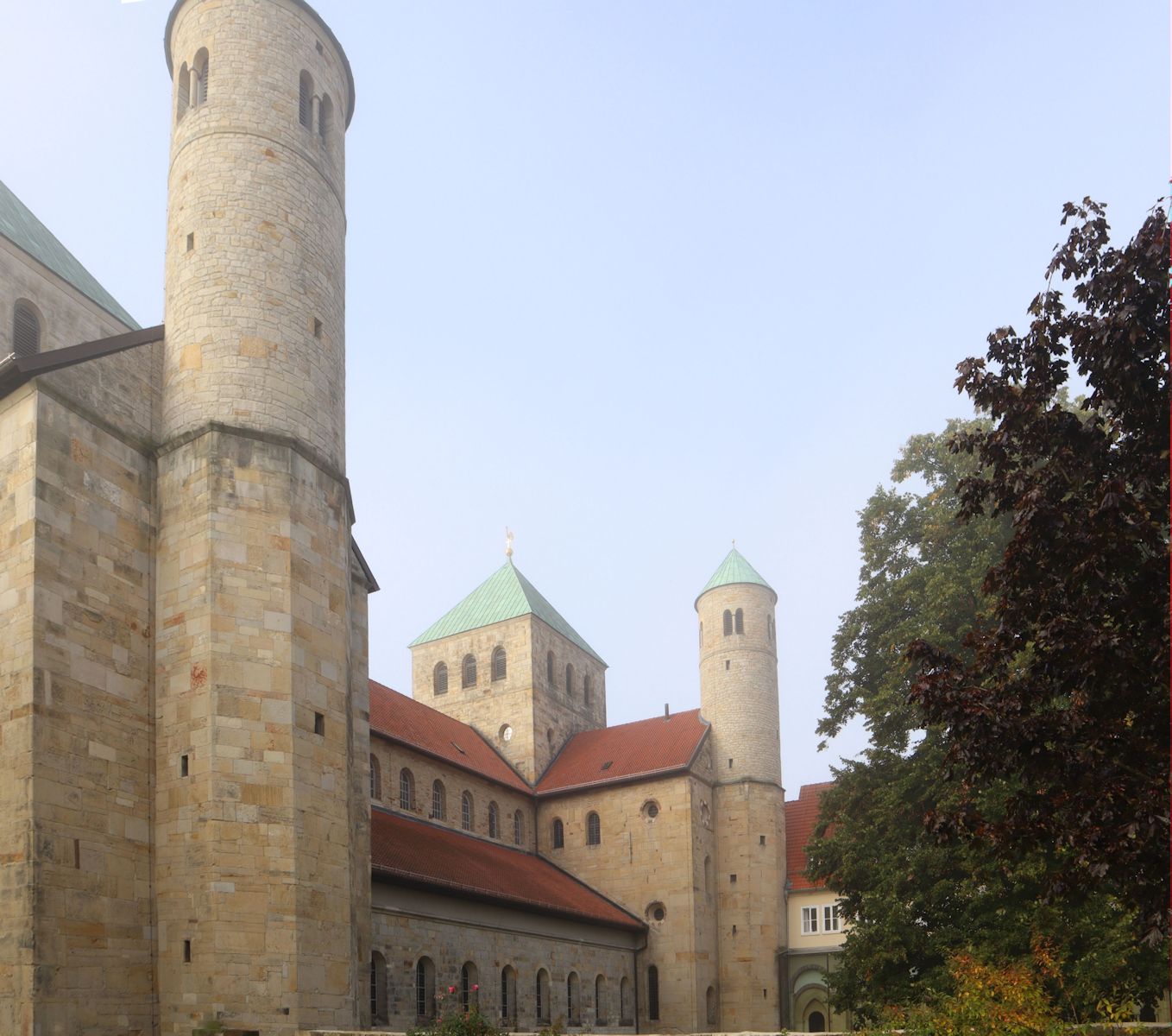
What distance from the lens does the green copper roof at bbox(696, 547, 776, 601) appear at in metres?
48.2

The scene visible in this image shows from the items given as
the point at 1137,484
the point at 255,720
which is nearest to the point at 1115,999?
the point at 1137,484

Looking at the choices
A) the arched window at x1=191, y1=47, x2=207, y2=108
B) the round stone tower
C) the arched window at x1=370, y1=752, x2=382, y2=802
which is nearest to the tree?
the round stone tower

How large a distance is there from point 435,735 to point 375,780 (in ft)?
21.1

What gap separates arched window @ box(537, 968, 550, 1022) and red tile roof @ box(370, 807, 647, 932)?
1.73 m

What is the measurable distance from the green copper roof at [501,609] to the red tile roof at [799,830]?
10844 mm

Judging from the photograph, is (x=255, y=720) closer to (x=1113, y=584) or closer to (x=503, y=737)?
(x=1113, y=584)

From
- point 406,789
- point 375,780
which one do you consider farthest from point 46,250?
point 406,789

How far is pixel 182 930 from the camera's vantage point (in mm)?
18422

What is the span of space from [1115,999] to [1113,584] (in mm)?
12497

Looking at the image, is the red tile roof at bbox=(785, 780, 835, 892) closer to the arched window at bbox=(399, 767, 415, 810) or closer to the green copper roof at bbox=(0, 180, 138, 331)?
the arched window at bbox=(399, 767, 415, 810)

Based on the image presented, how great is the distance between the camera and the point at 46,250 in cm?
2589

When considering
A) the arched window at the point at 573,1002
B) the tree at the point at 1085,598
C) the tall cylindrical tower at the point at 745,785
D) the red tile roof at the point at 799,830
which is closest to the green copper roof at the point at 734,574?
the tall cylindrical tower at the point at 745,785

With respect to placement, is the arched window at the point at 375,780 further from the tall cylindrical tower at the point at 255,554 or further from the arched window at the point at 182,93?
the arched window at the point at 182,93

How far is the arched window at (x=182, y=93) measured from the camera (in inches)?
926
